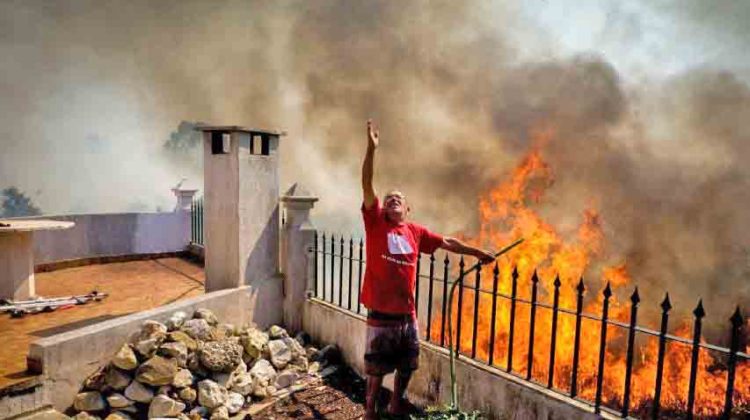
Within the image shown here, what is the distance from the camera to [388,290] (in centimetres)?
385

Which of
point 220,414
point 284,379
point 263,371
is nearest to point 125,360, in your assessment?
point 220,414

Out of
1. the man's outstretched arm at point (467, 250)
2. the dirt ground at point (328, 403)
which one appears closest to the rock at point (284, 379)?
the dirt ground at point (328, 403)

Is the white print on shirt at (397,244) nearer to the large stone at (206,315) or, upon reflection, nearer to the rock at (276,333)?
the large stone at (206,315)

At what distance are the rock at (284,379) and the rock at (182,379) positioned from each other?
120cm

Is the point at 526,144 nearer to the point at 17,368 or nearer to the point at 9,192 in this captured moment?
the point at 17,368

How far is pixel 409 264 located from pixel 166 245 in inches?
425

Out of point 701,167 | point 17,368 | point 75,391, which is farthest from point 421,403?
point 701,167

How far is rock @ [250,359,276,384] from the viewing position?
5680mm

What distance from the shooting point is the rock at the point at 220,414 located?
15.9ft

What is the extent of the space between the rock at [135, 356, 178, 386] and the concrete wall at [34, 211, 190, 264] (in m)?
7.64

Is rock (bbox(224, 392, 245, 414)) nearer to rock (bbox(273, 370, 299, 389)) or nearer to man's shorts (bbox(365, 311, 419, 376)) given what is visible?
rock (bbox(273, 370, 299, 389))

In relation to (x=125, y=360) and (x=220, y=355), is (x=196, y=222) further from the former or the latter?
(x=125, y=360)

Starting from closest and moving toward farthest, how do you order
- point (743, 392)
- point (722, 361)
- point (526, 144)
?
1. point (743, 392)
2. point (722, 361)
3. point (526, 144)

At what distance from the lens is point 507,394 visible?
444 cm
